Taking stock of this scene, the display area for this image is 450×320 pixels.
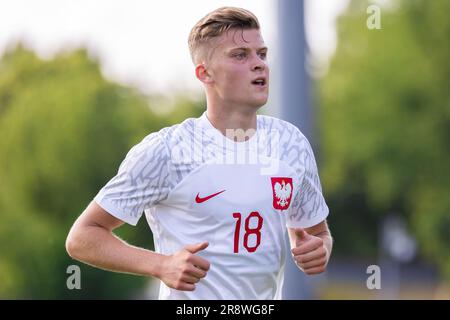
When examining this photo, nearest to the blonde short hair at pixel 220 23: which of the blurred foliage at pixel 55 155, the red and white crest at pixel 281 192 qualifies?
the red and white crest at pixel 281 192

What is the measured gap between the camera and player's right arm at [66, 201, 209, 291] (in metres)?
4.15

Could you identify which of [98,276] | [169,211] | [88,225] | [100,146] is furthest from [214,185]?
[100,146]

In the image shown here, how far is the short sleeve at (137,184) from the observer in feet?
14.5

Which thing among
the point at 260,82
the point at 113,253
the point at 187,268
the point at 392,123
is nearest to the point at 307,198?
the point at 260,82

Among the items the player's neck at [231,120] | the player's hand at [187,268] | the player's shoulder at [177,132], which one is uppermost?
the player's neck at [231,120]

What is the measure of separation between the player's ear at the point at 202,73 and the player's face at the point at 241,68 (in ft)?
0.11

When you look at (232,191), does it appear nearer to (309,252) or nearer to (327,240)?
(309,252)

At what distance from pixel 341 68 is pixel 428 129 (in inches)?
188

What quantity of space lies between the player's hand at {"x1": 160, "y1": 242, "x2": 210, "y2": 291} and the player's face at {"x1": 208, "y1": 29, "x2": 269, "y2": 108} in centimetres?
78

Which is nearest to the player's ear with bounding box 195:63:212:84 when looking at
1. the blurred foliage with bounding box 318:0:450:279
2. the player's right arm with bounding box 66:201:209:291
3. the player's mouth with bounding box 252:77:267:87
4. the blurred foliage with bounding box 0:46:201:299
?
the player's mouth with bounding box 252:77:267:87

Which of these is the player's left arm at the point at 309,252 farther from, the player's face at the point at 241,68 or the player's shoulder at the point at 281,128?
the player's face at the point at 241,68

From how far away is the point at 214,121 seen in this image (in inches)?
182

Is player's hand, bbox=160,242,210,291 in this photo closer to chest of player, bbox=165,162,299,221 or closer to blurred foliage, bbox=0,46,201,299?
chest of player, bbox=165,162,299,221

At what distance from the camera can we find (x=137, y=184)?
4.41 metres
